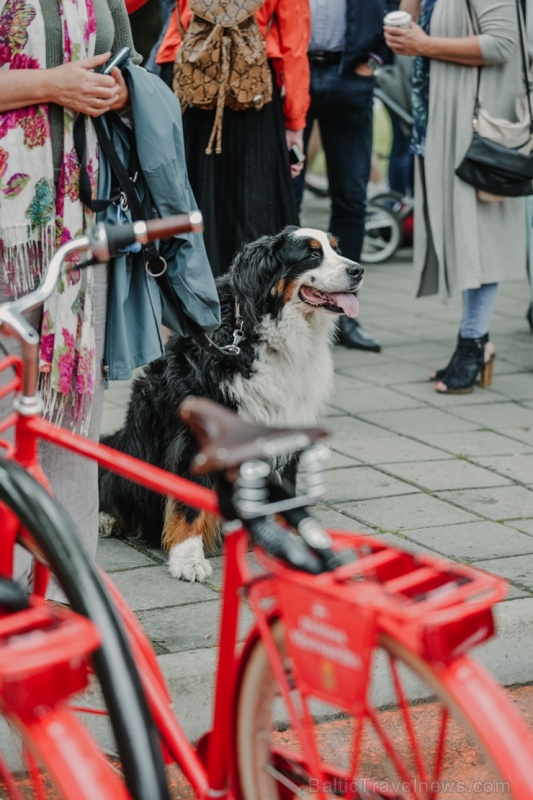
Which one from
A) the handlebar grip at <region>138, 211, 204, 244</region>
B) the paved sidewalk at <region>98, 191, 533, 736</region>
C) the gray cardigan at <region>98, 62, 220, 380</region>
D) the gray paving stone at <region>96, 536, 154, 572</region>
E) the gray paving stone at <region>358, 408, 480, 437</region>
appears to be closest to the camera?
the handlebar grip at <region>138, 211, 204, 244</region>

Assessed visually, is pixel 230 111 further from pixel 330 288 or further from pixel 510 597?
pixel 510 597

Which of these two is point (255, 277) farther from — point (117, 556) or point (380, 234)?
point (380, 234)

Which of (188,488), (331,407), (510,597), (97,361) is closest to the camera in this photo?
(188,488)

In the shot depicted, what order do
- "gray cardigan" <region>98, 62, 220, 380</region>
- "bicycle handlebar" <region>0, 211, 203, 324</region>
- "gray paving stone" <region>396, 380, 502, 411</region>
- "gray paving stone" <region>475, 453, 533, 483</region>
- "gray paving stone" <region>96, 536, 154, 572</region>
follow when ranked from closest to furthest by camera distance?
"bicycle handlebar" <region>0, 211, 203, 324</region> → "gray cardigan" <region>98, 62, 220, 380</region> → "gray paving stone" <region>96, 536, 154, 572</region> → "gray paving stone" <region>475, 453, 533, 483</region> → "gray paving stone" <region>396, 380, 502, 411</region>

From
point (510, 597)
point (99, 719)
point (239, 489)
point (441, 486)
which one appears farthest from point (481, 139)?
point (239, 489)

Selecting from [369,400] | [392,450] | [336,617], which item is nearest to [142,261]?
[336,617]

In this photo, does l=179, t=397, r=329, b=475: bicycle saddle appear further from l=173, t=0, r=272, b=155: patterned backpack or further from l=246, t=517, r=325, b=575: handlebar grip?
l=173, t=0, r=272, b=155: patterned backpack

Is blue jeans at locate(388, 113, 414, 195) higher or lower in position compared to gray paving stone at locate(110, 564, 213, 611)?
higher

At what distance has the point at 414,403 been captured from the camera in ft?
19.5

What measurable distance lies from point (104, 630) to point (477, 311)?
4573mm

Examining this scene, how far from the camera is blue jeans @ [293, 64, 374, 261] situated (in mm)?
6387

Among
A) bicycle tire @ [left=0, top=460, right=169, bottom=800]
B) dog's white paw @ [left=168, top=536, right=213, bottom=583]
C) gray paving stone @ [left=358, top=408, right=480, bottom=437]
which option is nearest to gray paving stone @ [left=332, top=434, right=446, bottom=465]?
gray paving stone @ [left=358, top=408, right=480, bottom=437]

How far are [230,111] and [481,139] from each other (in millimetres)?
1335

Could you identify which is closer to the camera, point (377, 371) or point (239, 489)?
point (239, 489)
